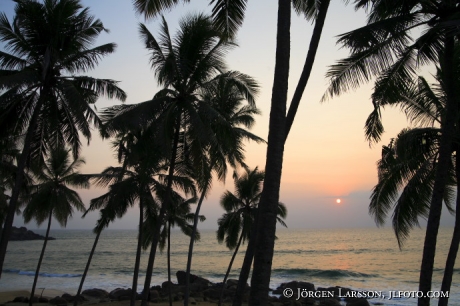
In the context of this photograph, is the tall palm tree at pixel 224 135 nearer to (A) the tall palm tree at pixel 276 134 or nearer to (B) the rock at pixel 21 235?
(A) the tall palm tree at pixel 276 134

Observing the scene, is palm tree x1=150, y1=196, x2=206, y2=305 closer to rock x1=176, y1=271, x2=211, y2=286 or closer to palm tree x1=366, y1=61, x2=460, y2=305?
rock x1=176, y1=271, x2=211, y2=286

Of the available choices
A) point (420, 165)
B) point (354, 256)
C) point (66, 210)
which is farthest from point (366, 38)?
point (354, 256)

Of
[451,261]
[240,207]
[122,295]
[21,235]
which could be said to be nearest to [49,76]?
[451,261]

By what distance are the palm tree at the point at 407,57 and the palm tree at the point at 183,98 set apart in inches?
163

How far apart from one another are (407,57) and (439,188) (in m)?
2.79

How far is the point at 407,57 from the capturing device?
8.94m

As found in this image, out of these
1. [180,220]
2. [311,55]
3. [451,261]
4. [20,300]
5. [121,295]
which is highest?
[311,55]

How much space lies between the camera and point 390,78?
360 inches

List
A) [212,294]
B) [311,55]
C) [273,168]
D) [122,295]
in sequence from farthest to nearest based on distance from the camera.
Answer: [212,294], [122,295], [311,55], [273,168]

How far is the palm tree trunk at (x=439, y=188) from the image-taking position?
25.5 feet

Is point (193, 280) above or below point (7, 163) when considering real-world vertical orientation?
below

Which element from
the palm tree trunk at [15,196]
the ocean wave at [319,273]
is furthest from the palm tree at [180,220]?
the ocean wave at [319,273]

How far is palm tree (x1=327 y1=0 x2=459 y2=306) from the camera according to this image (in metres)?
7.93

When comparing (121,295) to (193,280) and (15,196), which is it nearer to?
(193,280)
